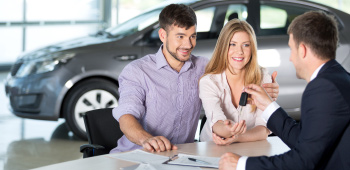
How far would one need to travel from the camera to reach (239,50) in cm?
353

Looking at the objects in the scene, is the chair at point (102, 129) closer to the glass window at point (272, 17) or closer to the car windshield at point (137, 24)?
the car windshield at point (137, 24)

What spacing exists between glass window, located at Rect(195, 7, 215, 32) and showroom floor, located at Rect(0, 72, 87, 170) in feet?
5.46

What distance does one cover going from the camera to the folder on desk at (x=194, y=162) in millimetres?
2701

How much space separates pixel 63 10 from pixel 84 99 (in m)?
6.54

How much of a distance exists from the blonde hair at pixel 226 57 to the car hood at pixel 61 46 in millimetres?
2651

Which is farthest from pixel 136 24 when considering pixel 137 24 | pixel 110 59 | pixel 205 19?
pixel 205 19

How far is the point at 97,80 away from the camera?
6.01 metres

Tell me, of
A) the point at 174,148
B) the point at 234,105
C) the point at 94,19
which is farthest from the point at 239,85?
the point at 94,19

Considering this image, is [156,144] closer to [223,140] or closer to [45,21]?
[223,140]

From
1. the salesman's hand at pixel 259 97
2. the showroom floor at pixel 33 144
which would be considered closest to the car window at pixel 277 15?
the showroom floor at pixel 33 144

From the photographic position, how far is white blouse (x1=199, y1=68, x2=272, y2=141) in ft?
11.3

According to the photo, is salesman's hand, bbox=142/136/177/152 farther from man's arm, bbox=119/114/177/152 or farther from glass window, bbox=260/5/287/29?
glass window, bbox=260/5/287/29

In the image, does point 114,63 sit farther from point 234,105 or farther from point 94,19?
point 94,19

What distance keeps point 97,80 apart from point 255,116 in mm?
2779
